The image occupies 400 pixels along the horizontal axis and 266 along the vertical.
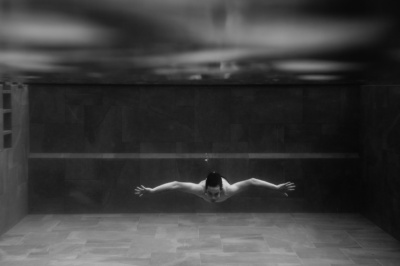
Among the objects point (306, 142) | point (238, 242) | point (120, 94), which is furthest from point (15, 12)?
point (306, 142)

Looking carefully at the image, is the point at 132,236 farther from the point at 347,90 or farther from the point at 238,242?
the point at 347,90

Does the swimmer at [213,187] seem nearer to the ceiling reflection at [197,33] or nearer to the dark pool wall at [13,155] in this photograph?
the ceiling reflection at [197,33]

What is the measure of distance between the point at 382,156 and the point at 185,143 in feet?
13.4

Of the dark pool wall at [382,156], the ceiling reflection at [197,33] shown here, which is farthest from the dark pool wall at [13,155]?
the dark pool wall at [382,156]

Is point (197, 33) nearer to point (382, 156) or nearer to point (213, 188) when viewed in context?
point (213, 188)

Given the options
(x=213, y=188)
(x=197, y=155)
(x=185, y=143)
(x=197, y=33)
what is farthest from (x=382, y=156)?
(x=197, y=33)

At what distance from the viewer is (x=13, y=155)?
31.8 ft

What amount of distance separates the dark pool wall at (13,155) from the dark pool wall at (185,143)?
1.03 ft

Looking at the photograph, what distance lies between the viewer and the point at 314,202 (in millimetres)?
10938

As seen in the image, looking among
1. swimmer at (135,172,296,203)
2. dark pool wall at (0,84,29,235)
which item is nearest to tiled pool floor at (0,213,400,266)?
dark pool wall at (0,84,29,235)

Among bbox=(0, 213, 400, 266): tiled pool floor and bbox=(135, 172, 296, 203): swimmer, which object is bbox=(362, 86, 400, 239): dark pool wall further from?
bbox=(135, 172, 296, 203): swimmer

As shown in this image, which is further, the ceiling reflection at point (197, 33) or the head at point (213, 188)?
the head at point (213, 188)

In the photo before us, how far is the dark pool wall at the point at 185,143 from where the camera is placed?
10.8 m

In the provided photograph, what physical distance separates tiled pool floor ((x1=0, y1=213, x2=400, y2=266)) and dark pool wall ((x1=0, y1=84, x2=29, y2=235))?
1.12 feet
